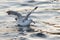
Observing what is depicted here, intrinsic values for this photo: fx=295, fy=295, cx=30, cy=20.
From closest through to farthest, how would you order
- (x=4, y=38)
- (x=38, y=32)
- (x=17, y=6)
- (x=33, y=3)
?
(x=4, y=38) → (x=38, y=32) → (x=17, y=6) → (x=33, y=3)

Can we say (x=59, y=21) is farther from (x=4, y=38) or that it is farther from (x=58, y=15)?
(x=4, y=38)

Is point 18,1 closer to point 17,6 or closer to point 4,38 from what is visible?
point 17,6

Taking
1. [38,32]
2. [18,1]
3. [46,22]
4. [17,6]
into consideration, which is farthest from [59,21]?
[18,1]

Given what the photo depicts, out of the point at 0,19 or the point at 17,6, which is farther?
the point at 17,6

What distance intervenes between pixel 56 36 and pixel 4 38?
1.64 metres

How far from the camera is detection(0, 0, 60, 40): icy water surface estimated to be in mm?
9284

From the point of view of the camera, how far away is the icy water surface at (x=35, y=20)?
928 cm

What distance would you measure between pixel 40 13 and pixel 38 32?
11.7ft

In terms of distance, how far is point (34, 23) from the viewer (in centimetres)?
1068

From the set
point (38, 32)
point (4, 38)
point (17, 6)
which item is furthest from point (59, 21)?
point (17, 6)

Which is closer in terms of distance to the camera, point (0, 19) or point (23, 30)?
point (23, 30)

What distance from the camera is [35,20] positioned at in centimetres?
1151

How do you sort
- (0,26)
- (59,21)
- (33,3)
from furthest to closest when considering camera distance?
(33,3)
(59,21)
(0,26)

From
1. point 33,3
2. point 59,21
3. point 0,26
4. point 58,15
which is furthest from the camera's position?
point 33,3
